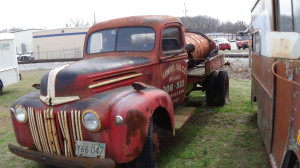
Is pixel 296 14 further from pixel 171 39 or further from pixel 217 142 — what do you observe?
pixel 171 39

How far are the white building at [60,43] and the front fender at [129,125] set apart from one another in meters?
36.5

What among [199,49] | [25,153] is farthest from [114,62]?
[199,49]

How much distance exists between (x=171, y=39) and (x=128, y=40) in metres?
0.84

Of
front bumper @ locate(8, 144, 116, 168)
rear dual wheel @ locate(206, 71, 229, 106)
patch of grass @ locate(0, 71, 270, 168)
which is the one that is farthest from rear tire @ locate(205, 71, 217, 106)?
front bumper @ locate(8, 144, 116, 168)

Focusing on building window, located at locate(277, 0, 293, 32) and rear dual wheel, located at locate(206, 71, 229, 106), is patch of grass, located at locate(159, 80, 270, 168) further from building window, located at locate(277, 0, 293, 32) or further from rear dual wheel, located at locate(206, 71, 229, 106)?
building window, located at locate(277, 0, 293, 32)

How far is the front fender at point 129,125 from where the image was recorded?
3.74 m

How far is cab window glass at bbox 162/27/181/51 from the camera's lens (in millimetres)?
5686

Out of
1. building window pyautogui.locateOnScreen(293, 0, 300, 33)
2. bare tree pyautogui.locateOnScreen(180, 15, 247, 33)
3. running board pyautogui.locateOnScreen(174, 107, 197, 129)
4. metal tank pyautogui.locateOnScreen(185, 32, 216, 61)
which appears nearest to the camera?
building window pyautogui.locateOnScreen(293, 0, 300, 33)

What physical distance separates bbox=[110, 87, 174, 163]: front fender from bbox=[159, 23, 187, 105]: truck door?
1478mm

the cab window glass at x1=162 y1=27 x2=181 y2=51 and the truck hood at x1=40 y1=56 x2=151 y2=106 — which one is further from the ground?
the cab window glass at x1=162 y1=27 x2=181 y2=51

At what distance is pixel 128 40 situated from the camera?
5.54 m

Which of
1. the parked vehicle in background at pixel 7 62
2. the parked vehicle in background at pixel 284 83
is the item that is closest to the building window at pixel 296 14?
the parked vehicle in background at pixel 284 83

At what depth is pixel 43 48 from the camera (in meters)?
43.1

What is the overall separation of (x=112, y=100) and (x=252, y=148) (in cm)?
251
